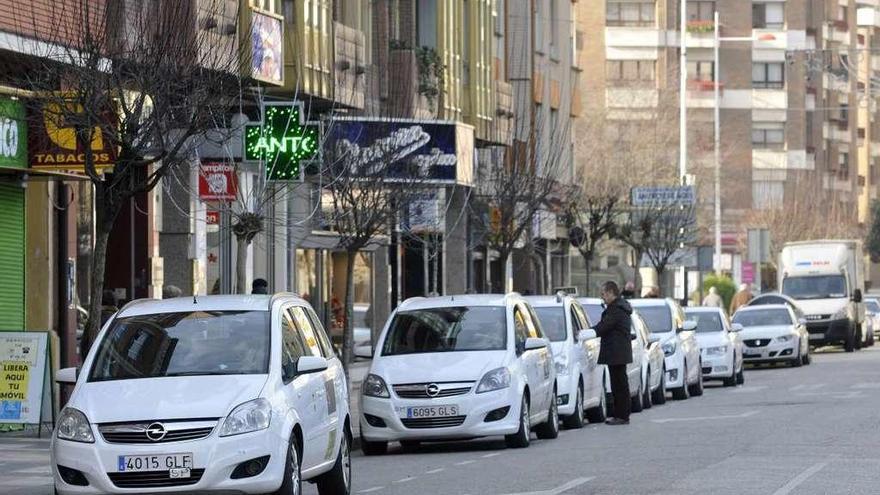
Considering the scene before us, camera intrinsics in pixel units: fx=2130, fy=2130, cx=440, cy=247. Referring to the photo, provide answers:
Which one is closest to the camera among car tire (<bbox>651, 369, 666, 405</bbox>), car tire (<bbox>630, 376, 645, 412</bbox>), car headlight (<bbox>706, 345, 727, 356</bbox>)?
car tire (<bbox>630, 376, 645, 412</bbox>)

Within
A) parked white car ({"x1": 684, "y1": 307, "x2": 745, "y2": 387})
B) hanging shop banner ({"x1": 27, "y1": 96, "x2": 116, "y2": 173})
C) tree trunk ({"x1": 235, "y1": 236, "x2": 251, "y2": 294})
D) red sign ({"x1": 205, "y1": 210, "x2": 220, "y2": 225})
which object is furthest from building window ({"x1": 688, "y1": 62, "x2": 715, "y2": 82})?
hanging shop banner ({"x1": 27, "y1": 96, "x2": 116, "y2": 173})

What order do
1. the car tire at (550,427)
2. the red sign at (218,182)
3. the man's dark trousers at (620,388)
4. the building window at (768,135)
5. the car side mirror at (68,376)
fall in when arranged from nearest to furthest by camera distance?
the car side mirror at (68,376), the car tire at (550,427), the man's dark trousers at (620,388), the red sign at (218,182), the building window at (768,135)

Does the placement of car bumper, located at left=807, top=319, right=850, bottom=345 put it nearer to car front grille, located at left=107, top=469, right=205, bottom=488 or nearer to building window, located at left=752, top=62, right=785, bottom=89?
car front grille, located at left=107, top=469, right=205, bottom=488

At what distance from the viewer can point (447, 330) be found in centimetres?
2277

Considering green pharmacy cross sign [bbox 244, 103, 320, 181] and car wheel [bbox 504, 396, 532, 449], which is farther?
green pharmacy cross sign [bbox 244, 103, 320, 181]

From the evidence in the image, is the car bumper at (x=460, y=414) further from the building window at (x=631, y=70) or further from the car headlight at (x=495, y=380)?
the building window at (x=631, y=70)

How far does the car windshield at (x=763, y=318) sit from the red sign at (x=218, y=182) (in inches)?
907

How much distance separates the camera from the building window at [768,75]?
104938 millimetres

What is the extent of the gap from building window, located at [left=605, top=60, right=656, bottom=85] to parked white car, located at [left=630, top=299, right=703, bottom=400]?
A: 6070cm

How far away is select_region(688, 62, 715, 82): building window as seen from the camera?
101 meters

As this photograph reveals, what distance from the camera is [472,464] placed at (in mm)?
20250

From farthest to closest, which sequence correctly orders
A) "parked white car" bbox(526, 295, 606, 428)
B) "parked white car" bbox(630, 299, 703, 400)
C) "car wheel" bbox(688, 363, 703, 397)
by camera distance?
"car wheel" bbox(688, 363, 703, 397)
"parked white car" bbox(630, 299, 703, 400)
"parked white car" bbox(526, 295, 606, 428)

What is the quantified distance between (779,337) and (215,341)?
111ft

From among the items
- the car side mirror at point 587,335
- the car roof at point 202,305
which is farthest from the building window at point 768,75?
the car roof at point 202,305
